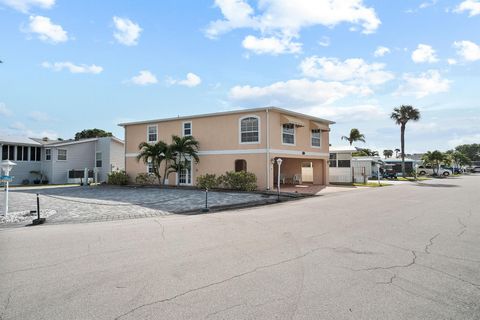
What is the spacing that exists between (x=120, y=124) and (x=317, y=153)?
18518mm

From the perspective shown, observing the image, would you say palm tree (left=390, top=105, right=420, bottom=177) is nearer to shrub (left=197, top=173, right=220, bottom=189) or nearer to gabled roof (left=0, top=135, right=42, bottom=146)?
shrub (left=197, top=173, right=220, bottom=189)

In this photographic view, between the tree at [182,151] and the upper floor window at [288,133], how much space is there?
676 cm

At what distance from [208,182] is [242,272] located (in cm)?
1716

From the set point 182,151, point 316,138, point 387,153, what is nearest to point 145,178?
point 182,151

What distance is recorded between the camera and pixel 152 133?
27.4 meters

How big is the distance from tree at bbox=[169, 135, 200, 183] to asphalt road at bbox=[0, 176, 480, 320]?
13939 mm

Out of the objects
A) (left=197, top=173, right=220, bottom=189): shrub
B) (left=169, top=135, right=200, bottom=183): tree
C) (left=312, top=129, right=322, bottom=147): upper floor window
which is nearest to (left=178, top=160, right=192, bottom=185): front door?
(left=169, top=135, right=200, bottom=183): tree

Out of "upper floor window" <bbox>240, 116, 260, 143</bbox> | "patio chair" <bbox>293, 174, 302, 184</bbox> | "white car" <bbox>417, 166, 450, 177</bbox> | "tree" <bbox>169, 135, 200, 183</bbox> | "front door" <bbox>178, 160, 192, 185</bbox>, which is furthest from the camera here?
"white car" <bbox>417, 166, 450, 177</bbox>

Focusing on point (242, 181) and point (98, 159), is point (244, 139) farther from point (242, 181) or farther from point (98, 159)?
point (98, 159)

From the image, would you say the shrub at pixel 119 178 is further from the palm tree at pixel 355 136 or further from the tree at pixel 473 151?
the tree at pixel 473 151

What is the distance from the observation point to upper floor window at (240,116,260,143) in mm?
21998

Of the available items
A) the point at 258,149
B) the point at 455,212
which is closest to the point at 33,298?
the point at 455,212

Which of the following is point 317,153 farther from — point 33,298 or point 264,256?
point 33,298

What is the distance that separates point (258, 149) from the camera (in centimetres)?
2175
